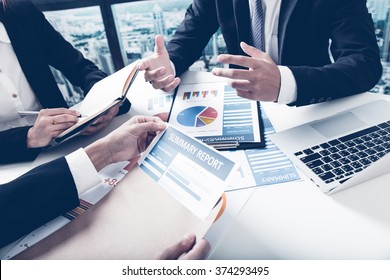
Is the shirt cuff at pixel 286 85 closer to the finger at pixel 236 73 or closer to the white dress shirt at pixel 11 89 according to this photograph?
the finger at pixel 236 73

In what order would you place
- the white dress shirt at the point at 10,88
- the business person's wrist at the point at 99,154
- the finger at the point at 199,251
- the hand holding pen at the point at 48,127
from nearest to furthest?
the finger at the point at 199,251
the business person's wrist at the point at 99,154
the hand holding pen at the point at 48,127
the white dress shirt at the point at 10,88

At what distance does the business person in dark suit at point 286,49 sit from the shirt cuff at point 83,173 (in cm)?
42

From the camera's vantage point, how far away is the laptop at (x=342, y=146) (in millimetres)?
632

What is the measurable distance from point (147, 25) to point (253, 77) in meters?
1.61

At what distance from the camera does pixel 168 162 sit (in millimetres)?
650

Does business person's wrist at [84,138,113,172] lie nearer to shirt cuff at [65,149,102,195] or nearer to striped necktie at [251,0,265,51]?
shirt cuff at [65,149,102,195]

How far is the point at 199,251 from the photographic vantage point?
51cm

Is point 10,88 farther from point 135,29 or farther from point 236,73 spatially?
point 135,29

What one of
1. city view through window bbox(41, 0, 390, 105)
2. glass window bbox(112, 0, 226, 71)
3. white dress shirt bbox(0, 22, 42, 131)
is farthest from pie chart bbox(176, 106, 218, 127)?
city view through window bbox(41, 0, 390, 105)

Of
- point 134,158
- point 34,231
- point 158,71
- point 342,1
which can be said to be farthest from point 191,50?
point 34,231

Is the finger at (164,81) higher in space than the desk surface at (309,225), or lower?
higher

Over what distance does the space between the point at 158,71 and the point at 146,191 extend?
544 millimetres

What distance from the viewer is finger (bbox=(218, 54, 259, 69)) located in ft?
2.61

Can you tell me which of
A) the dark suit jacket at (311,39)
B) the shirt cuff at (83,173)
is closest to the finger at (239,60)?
the dark suit jacket at (311,39)
